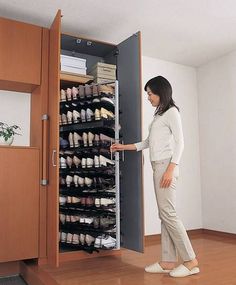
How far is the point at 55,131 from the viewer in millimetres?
2496

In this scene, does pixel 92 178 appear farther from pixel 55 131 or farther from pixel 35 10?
pixel 35 10

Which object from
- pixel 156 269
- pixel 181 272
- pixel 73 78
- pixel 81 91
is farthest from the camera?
pixel 73 78

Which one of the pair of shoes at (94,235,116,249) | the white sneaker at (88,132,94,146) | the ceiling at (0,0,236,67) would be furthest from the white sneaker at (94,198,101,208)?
the ceiling at (0,0,236,67)

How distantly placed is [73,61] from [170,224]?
178 centimetres

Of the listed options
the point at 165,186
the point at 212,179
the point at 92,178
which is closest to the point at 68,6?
the point at 92,178

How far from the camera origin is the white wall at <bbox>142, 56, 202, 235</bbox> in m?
3.95

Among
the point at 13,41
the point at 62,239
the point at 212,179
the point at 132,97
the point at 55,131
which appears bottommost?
the point at 62,239

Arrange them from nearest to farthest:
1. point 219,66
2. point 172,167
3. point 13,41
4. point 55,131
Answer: point 172,167 → point 55,131 → point 13,41 → point 219,66

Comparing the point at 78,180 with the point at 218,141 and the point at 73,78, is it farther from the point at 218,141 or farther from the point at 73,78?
the point at 218,141

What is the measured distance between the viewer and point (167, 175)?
7.22ft

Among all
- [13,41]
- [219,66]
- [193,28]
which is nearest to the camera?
[13,41]

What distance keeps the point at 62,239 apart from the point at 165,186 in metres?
1.15

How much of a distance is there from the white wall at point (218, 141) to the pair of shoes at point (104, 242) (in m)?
1.70

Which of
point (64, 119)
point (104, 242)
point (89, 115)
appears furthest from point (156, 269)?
point (64, 119)
